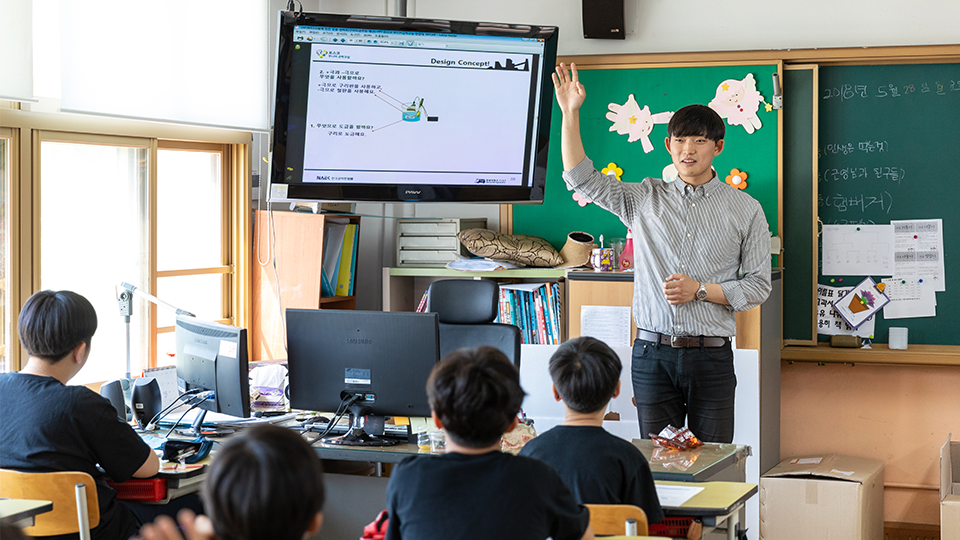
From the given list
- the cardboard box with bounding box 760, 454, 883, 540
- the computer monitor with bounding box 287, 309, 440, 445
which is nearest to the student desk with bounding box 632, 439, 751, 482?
the computer monitor with bounding box 287, 309, 440, 445

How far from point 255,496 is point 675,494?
1.22 meters

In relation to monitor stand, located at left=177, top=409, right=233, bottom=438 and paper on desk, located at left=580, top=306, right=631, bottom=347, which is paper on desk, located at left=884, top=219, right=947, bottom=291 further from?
monitor stand, located at left=177, top=409, right=233, bottom=438

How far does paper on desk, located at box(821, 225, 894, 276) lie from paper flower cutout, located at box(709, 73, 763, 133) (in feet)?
1.99

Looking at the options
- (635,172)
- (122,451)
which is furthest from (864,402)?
(122,451)

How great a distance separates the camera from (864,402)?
157 inches

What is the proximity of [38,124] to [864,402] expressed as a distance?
3684mm

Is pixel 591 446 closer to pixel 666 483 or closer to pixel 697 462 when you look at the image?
pixel 666 483

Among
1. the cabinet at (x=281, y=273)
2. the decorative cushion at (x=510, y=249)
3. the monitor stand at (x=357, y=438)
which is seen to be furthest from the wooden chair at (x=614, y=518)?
the cabinet at (x=281, y=273)

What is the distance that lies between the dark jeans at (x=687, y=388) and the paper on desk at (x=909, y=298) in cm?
150

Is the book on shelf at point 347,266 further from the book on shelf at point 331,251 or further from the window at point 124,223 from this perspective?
the window at point 124,223

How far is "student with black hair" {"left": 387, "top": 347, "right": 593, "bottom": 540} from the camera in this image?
4.76 ft

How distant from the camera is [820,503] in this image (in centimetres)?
354

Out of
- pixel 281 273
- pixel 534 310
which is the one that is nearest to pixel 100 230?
pixel 281 273

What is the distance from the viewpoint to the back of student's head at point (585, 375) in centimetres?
191
